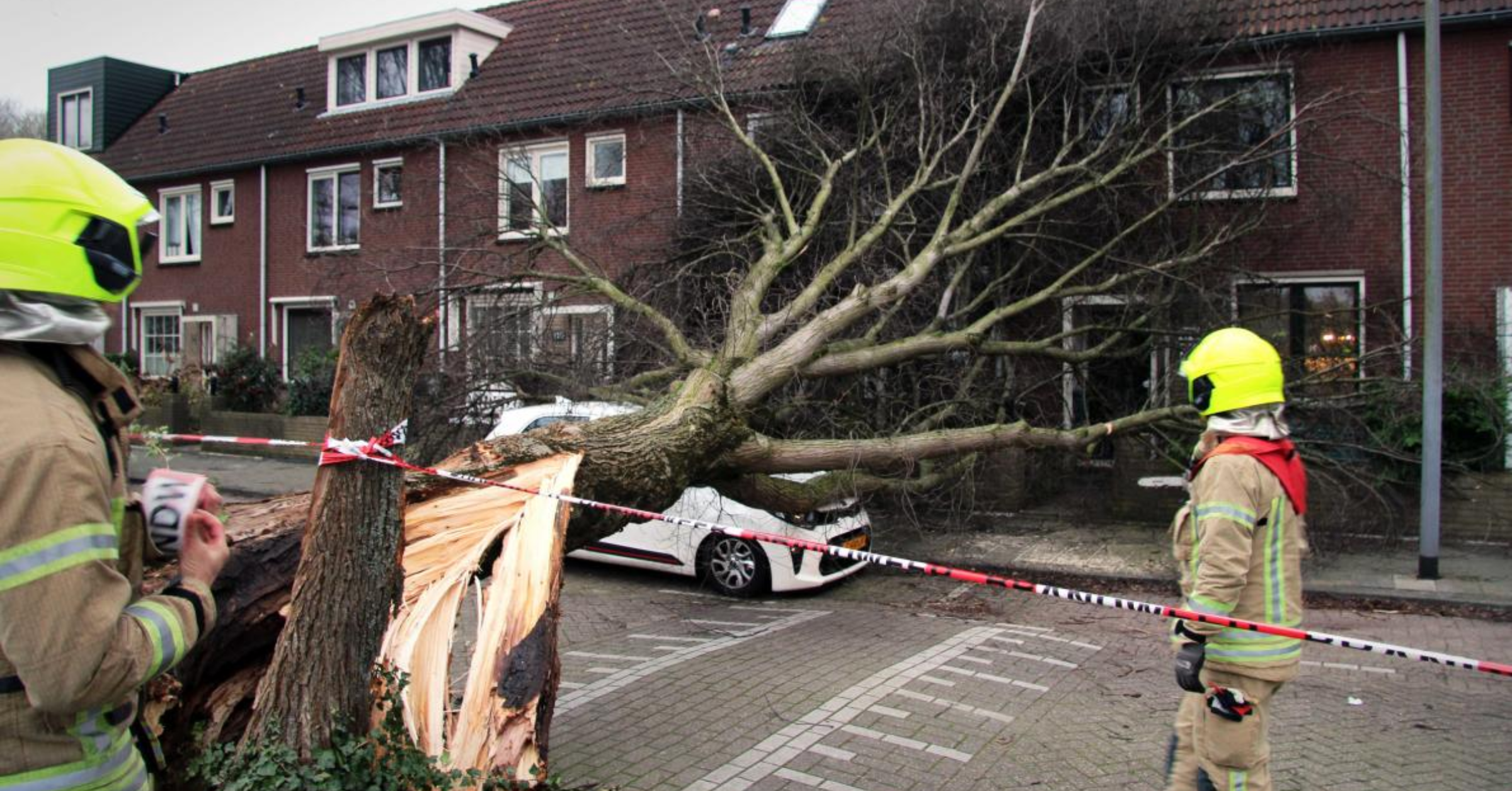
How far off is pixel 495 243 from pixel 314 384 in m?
10.1

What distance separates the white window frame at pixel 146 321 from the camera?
23.7 m

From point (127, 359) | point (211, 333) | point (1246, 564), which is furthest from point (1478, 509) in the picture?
point (127, 359)

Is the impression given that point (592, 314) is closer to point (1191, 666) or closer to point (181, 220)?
point (1191, 666)

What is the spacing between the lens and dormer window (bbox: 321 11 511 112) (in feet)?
67.2

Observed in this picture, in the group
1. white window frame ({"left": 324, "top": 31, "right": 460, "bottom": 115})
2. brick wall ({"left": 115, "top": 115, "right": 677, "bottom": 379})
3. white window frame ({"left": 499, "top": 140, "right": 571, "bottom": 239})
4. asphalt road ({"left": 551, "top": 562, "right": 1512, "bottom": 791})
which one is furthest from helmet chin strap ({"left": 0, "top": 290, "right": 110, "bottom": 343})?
white window frame ({"left": 324, "top": 31, "right": 460, "bottom": 115})

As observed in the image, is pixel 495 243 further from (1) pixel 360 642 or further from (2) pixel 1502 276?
(2) pixel 1502 276

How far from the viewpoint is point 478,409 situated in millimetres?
8727

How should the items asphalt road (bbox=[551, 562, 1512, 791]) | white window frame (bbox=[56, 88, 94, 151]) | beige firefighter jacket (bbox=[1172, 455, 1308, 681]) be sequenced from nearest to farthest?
beige firefighter jacket (bbox=[1172, 455, 1308, 681]) → asphalt road (bbox=[551, 562, 1512, 791]) → white window frame (bbox=[56, 88, 94, 151])

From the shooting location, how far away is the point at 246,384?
815 inches

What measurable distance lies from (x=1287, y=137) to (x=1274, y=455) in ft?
33.8

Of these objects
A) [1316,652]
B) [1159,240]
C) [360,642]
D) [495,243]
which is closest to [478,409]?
[495,243]

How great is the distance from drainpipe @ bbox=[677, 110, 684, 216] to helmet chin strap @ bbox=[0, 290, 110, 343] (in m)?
10.5

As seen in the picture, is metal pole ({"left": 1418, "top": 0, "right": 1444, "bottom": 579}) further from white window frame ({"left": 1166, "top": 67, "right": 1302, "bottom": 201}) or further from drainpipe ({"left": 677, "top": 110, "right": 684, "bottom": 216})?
drainpipe ({"left": 677, "top": 110, "right": 684, "bottom": 216})

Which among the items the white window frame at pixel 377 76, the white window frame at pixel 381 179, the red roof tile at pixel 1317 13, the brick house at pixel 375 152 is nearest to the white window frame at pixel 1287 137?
the red roof tile at pixel 1317 13
